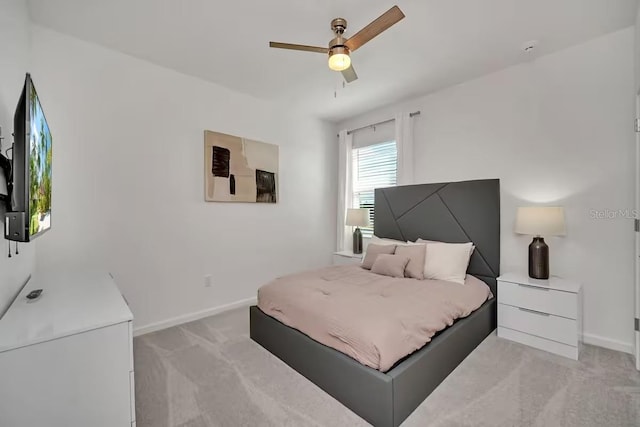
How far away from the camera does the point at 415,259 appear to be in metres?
2.96

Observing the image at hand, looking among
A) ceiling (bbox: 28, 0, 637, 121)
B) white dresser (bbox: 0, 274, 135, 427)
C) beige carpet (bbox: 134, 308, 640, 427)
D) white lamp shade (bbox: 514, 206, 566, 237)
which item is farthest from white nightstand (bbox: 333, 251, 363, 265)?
white dresser (bbox: 0, 274, 135, 427)

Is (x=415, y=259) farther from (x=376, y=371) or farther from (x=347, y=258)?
(x=376, y=371)

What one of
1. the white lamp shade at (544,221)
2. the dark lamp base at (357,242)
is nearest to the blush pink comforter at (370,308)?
the white lamp shade at (544,221)

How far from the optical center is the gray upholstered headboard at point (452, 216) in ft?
10.2

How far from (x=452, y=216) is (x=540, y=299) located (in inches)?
47.3

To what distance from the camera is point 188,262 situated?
3.19 meters

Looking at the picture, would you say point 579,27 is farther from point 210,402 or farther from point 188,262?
point 188,262

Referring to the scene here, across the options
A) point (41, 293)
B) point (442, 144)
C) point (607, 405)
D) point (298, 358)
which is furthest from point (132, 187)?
point (607, 405)

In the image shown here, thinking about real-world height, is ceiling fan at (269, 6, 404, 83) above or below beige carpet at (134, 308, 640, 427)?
above

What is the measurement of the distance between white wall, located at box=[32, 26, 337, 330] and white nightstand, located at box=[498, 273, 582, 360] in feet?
8.94

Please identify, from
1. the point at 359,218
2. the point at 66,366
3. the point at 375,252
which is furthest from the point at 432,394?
the point at 359,218

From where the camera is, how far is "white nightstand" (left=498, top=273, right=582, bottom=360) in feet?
7.54

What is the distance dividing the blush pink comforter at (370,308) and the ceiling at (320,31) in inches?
85.1

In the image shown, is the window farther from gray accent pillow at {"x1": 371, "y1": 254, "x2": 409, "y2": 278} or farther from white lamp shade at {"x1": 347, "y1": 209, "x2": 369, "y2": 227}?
gray accent pillow at {"x1": 371, "y1": 254, "x2": 409, "y2": 278}
